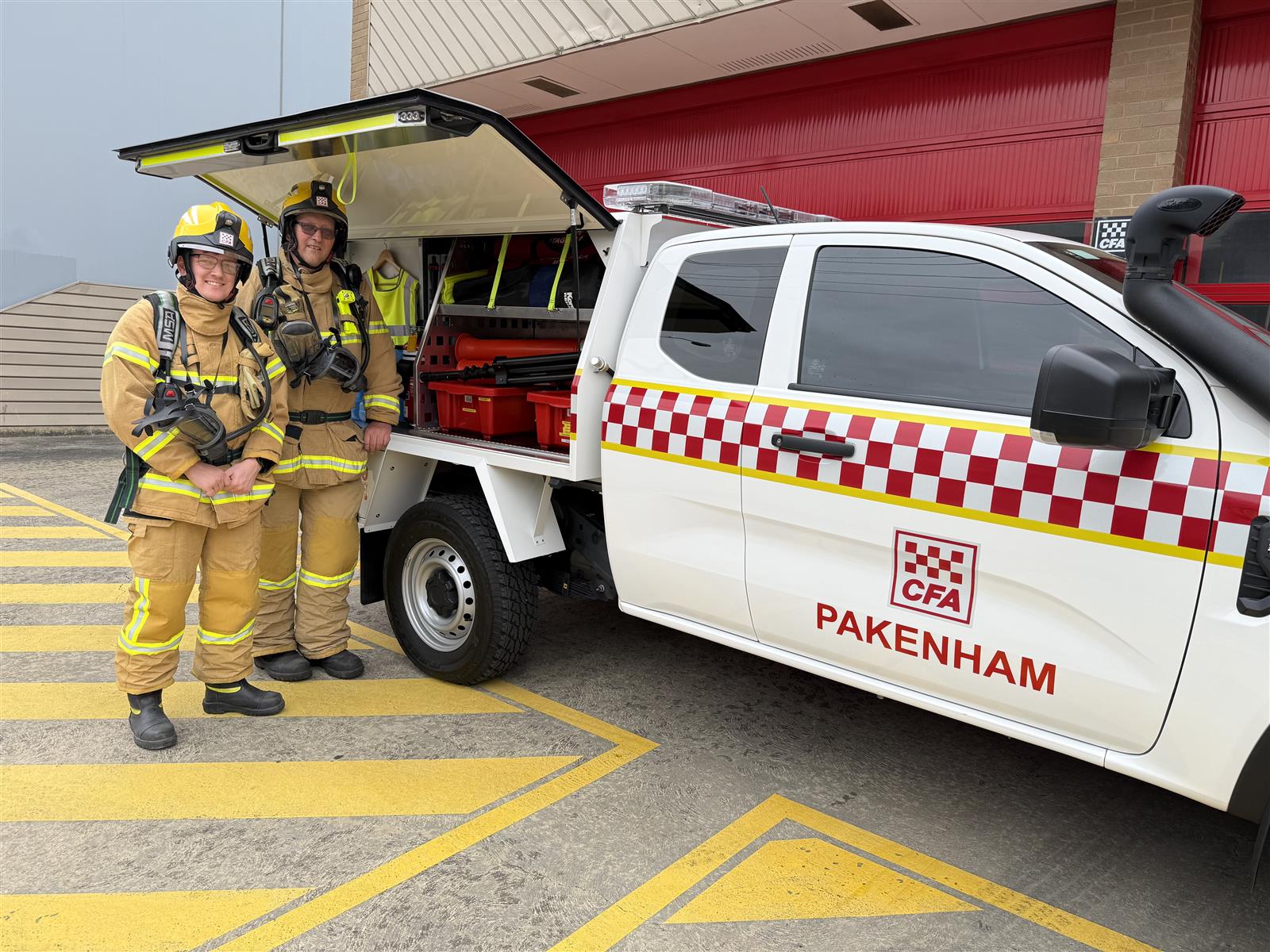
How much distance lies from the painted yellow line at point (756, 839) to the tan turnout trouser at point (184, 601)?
1932 millimetres

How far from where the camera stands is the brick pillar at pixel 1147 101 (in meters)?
5.78

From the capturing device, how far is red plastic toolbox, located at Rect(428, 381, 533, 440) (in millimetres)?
4164

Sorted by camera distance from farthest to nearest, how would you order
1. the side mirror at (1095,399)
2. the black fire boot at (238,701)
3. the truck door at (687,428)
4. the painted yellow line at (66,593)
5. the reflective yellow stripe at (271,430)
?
the painted yellow line at (66,593)
the black fire boot at (238,701)
the reflective yellow stripe at (271,430)
the truck door at (687,428)
the side mirror at (1095,399)

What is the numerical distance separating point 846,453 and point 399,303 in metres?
2.85

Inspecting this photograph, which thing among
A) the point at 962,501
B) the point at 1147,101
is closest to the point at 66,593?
the point at 962,501

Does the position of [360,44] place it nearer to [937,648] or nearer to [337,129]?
[337,129]

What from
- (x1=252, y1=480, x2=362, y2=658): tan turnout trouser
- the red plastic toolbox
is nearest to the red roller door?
the red plastic toolbox

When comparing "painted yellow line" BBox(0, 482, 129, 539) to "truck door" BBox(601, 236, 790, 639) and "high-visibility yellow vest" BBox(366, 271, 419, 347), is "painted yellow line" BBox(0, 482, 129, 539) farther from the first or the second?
"truck door" BBox(601, 236, 790, 639)

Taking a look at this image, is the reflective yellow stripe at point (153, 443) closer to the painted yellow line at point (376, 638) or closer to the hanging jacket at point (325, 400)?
the hanging jacket at point (325, 400)

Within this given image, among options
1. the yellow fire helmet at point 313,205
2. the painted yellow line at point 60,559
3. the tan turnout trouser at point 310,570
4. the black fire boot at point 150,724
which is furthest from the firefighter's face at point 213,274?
the painted yellow line at point 60,559

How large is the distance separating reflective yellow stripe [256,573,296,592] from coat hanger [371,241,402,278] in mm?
1634

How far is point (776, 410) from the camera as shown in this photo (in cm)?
296

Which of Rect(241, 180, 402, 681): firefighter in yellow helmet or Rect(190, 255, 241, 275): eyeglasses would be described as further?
Rect(241, 180, 402, 681): firefighter in yellow helmet

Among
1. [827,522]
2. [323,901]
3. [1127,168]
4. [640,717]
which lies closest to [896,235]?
[827,522]
